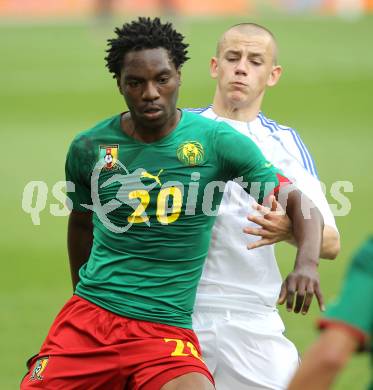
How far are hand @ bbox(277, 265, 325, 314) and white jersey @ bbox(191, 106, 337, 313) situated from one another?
1021 millimetres

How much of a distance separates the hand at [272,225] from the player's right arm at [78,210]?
35.3 inches

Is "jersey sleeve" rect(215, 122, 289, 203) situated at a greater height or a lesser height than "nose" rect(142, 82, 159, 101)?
lesser

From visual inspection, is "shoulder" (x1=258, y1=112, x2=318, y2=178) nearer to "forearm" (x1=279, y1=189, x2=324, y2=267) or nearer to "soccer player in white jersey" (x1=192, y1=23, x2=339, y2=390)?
"soccer player in white jersey" (x1=192, y1=23, x2=339, y2=390)

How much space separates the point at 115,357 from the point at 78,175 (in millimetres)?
955

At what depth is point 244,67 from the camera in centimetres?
643

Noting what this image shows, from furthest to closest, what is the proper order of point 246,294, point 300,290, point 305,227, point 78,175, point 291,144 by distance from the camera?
1. point 291,144
2. point 246,294
3. point 78,175
4. point 305,227
5. point 300,290

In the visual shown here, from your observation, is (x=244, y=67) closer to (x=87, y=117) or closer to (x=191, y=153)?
(x=191, y=153)

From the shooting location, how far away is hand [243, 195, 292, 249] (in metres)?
5.30

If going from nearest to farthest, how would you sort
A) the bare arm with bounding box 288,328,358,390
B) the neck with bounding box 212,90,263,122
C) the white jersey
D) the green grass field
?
the bare arm with bounding box 288,328,358,390 < the white jersey < the neck with bounding box 212,90,263,122 < the green grass field

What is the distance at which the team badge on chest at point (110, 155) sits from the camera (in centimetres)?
558

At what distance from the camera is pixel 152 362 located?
5.24m

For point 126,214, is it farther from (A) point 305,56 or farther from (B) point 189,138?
(A) point 305,56

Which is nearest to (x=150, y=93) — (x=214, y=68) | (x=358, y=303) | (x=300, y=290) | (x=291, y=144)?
(x=291, y=144)

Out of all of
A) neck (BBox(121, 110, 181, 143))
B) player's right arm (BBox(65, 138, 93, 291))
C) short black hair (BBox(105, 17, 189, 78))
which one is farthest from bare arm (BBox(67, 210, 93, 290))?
short black hair (BBox(105, 17, 189, 78))
